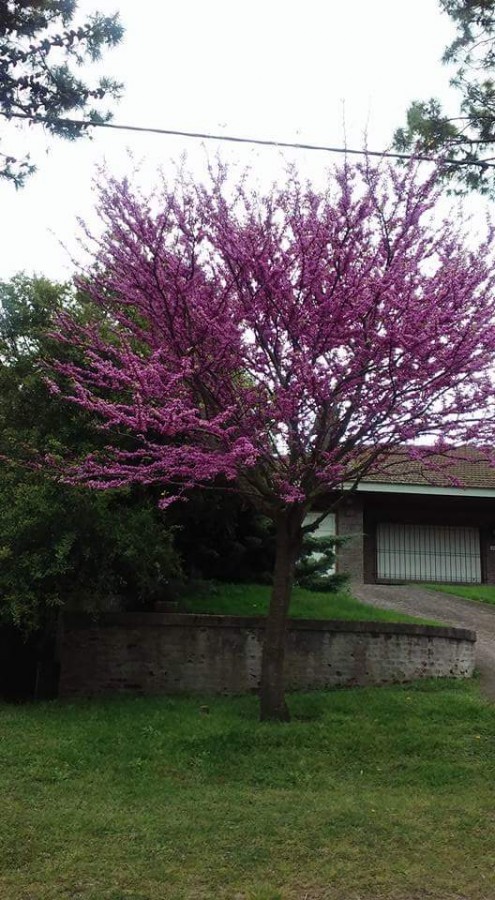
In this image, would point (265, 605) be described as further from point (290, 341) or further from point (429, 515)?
point (429, 515)

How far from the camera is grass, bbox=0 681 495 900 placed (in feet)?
14.8

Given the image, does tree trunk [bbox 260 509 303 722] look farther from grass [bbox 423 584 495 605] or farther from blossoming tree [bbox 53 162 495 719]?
grass [bbox 423 584 495 605]

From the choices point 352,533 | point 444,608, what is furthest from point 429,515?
point 444,608

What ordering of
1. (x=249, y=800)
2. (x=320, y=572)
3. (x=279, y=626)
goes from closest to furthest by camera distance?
(x=249, y=800) < (x=279, y=626) < (x=320, y=572)

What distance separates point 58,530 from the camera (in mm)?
8305

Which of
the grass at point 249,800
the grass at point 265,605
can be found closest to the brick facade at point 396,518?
the grass at point 265,605

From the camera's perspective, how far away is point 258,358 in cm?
750

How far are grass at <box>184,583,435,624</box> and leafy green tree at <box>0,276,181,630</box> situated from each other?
101 centimetres

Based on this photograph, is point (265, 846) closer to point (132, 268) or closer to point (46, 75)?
point (132, 268)

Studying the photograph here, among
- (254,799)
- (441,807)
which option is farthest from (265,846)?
(441,807)

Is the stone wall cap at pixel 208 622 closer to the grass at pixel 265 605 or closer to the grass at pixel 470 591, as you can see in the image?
the grass at pixel 265 605

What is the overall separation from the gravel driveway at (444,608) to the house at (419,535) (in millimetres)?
1529

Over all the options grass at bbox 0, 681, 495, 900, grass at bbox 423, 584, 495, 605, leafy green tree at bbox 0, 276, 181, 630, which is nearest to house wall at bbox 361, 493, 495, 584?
grass at bbox 423, 584, 495, 605

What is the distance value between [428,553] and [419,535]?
1.56ft
